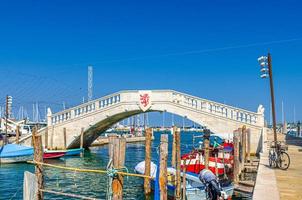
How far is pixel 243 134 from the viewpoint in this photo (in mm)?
13953

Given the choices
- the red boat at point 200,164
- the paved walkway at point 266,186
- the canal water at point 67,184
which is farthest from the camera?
the red boat at point 200,164

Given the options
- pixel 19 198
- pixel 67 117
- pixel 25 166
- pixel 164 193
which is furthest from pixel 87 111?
pixel 164 193

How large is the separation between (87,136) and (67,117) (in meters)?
2.67

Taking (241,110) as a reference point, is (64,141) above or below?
below

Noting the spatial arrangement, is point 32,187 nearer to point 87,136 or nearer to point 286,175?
point 286,175

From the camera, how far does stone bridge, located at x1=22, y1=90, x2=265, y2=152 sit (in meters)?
19.3

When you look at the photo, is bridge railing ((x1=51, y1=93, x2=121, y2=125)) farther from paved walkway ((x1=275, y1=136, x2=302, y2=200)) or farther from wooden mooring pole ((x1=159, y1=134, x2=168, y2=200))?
wooden mooring pole ((x1=159, y1=134, x2=168, y2=200))

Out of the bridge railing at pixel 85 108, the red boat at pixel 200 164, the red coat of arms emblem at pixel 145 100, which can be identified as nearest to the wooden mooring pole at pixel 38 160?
the red boat at pixel 200 164

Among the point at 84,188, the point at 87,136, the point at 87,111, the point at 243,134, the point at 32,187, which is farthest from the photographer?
the point at 87,136

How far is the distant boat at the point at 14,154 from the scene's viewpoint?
1819 centimetres

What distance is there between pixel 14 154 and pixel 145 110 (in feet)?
24.5

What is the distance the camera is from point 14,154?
59.6ft

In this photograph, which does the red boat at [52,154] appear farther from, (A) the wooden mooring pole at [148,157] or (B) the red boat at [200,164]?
(A) the wooden mooring pole at [148,157]

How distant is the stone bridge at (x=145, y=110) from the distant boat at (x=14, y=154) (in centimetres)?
482
